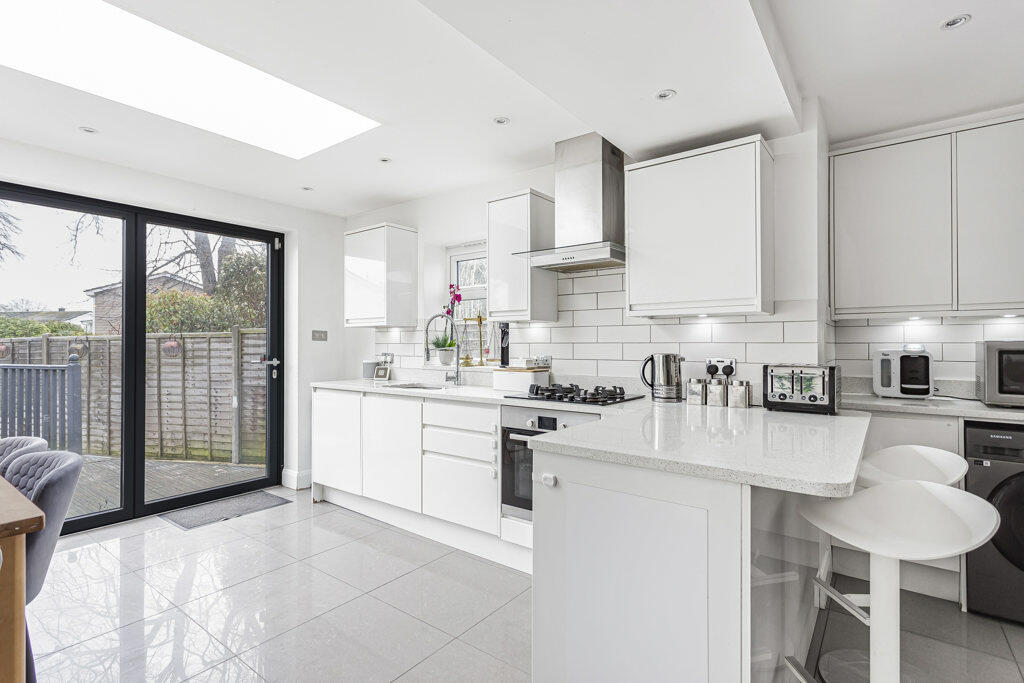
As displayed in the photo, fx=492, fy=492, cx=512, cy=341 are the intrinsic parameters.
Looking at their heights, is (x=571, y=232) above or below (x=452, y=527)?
above

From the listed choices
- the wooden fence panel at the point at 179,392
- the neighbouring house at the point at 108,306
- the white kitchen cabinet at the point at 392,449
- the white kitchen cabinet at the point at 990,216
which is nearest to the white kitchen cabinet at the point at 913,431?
the white kitchen cabinet at the point at 990,216

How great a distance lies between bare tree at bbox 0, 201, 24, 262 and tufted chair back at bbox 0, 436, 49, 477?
67.5 inches

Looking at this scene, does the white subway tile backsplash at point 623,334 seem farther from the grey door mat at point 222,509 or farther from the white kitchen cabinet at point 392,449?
the grey door mat at point 222,509

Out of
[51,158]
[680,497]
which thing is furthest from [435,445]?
[51,158]

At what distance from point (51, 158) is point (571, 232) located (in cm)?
326

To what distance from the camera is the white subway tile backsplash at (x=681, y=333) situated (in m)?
2.79

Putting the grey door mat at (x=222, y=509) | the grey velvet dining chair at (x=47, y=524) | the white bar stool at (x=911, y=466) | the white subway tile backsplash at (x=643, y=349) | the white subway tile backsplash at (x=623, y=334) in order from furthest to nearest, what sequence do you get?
the grey door mat at (x=222, y=509) < the white subway tile backsplash at (x=623, y=334) < the white subway tile backsplash at (x=643, y=349) < the white bar stool at (x=911, y=466) < the grey velvet dining chair at (x=47, y=524)

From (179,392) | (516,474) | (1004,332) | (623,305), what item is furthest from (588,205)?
(179,392)

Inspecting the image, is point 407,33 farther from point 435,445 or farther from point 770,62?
point 435,445

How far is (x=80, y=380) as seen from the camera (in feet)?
11.0

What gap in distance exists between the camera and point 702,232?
7.97 ft

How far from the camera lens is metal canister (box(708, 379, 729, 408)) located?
245 centimetres

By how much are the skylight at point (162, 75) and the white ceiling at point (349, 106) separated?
→ 63 millimetres

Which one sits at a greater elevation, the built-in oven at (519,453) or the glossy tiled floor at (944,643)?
the built-in oven at (519,453)
